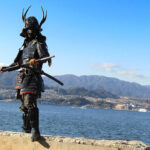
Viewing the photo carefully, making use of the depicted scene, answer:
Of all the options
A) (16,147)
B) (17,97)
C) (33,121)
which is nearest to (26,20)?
(17,97)

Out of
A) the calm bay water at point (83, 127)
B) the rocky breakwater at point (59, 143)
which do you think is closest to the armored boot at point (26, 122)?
the rocky breakwater at point (59, 143)

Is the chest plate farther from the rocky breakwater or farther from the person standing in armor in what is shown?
the rocky breakwater

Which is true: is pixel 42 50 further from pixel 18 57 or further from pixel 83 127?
pixel 83 127

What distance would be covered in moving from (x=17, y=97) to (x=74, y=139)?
1.51 metres

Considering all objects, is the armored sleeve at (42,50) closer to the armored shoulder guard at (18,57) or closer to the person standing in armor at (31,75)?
the person standing in armor at (31,75)

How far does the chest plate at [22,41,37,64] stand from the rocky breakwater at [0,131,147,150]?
4.63ft

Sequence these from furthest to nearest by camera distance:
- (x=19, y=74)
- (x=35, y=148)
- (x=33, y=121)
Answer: (x=19, y=74) < (x=33, y=121) < (x=35, y=148)

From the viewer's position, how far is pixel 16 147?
477cm

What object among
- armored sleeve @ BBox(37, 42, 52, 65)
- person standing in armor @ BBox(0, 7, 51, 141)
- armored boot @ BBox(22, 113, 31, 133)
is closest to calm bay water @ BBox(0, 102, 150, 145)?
armored boot @ BBox(22, 113, 31, 133)

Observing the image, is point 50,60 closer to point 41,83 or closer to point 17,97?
point 41,83

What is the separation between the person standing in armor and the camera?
5051 millimetres

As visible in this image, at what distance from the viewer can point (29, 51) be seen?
5.45 meters

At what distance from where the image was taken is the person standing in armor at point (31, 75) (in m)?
5.05

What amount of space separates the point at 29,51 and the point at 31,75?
53cm
